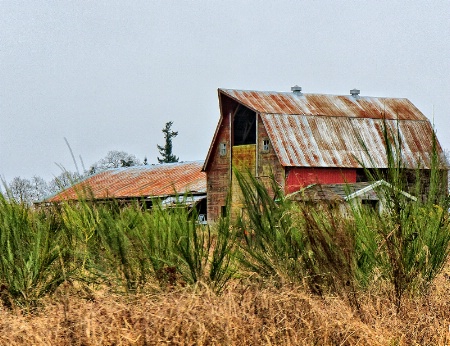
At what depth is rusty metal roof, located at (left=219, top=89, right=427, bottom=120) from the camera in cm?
2812

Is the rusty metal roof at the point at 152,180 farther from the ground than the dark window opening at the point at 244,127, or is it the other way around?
the dark window opening at the point at 244,127

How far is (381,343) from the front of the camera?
5539 mm

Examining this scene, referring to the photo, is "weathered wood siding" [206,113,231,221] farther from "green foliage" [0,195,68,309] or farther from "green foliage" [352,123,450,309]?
"green foliage" [352,123,450,309]

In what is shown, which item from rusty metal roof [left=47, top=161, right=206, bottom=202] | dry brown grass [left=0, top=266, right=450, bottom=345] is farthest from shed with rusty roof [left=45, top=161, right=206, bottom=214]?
dry brown grass [left=0, top=266, right=450, bottom=345]

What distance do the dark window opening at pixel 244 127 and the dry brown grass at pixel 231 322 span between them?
22.8 metres

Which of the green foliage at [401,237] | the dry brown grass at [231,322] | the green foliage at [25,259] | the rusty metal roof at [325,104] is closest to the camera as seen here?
the dry brown grass at [231,322]

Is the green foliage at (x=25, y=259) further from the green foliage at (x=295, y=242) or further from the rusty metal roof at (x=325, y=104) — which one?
the rusty metal roof at (x=325, y=104)

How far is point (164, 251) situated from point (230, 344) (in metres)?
1.92

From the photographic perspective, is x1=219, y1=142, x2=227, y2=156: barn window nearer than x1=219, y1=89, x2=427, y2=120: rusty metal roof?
No

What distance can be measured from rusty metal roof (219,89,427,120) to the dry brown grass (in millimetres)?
21477

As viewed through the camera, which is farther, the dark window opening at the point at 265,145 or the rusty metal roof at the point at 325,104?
the rusty metal roof at the point at 325,104

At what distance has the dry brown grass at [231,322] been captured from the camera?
17.5 feet

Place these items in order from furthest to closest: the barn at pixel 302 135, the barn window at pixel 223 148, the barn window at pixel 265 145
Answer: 1. the barn window at pixel 223 148
2. the barn window at pixel 265 145
3. the barn at pixel 302 135

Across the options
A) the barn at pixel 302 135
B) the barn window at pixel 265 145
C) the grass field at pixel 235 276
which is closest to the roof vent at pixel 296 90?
the barn at pixel 302 135
